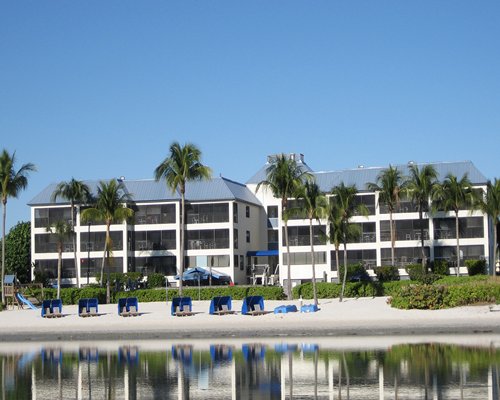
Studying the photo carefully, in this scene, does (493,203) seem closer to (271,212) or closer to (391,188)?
(391,188)

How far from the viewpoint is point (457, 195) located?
78.3 m

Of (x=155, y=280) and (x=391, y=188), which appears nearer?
(x=391, y=188)

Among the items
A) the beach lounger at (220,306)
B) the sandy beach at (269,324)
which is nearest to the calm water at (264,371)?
the sandy beach at (269,324)

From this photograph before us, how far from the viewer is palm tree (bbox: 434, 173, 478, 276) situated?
78250mm

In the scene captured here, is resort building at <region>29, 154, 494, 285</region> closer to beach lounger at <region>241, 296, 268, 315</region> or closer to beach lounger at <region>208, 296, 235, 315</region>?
beach lounger at <region>208, 296, 235, 315</region>

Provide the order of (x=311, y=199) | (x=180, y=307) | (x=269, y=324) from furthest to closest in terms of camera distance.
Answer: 1. (x=311, y=199)
2. (x=180, y=307)
3. (x=269, y=324)

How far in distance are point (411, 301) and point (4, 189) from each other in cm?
3532

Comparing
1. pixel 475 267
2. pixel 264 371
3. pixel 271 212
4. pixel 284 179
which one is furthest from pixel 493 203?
pixel 264 371

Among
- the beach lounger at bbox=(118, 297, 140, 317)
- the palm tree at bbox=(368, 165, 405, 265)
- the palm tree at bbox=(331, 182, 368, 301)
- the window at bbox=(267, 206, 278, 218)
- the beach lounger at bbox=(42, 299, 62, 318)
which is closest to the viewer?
the beach lounger at bbox=(118, 297, 140, 317)

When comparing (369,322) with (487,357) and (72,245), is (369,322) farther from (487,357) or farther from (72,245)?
(72,245)

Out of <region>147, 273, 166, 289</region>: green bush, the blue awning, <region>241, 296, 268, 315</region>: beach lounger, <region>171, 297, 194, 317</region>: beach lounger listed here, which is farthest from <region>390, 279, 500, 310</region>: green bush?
the blue awning

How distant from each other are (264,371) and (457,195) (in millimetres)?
58489

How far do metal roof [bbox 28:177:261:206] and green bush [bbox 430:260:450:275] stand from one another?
23081 mm

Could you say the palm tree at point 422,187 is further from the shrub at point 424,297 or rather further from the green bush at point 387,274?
the shrub at point 424,297
